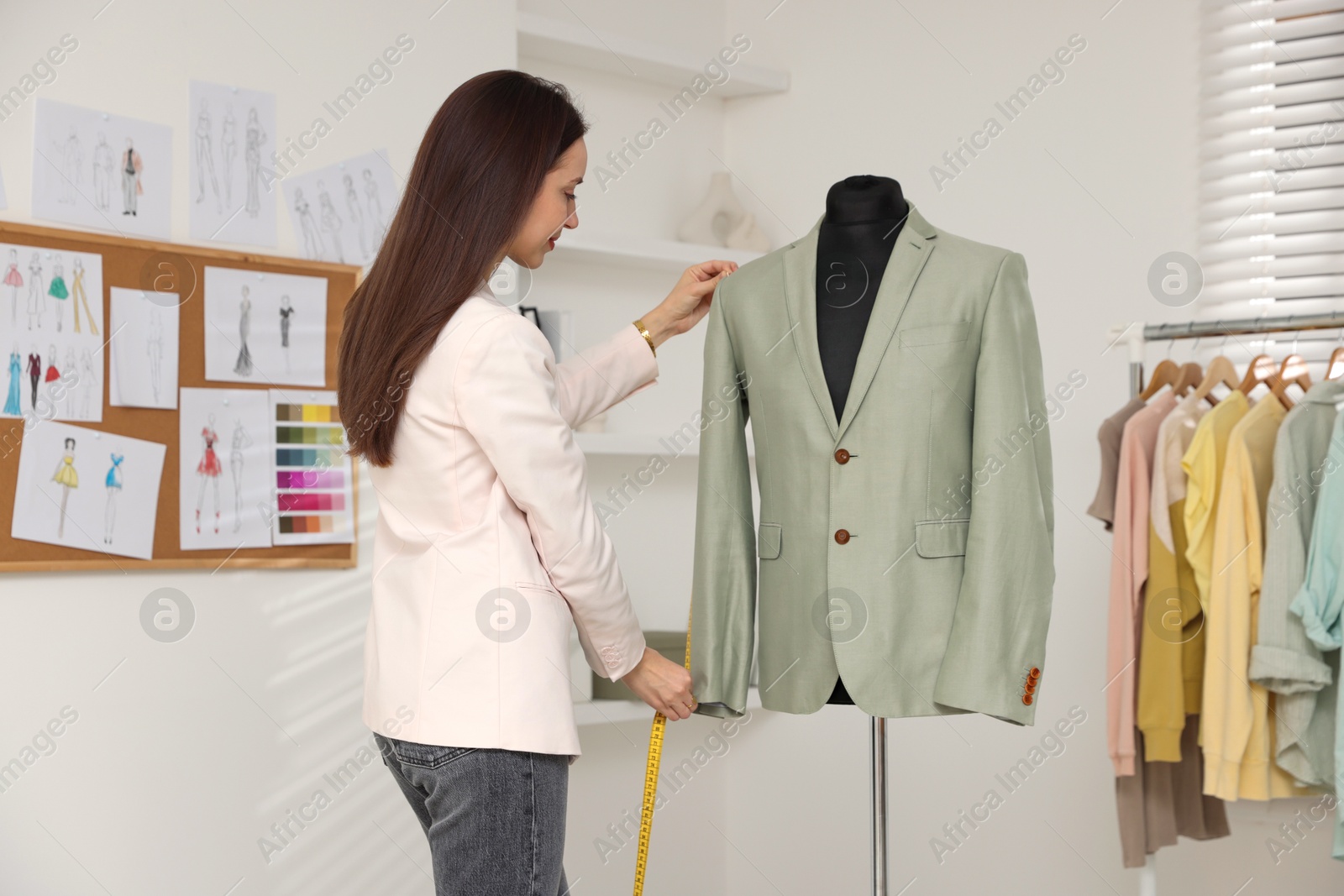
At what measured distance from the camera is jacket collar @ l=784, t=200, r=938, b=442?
5.68 ft

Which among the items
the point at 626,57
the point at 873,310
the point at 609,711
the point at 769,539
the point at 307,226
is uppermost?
the point at 626,57

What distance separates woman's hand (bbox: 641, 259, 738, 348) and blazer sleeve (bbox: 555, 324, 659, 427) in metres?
0.05

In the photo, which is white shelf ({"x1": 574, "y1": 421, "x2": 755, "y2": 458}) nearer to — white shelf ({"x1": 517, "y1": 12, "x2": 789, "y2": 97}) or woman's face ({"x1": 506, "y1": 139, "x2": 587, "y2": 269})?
white shelf ({"x1": 517, "y1": 12, "x2": 789, "y2": 97})

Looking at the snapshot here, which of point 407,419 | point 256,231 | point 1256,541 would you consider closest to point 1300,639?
point 1256,541

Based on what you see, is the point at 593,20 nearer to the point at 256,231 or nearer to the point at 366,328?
the point at 256,231

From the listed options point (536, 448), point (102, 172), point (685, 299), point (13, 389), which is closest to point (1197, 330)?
point (685, 299)

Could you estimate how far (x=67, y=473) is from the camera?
2.33 m

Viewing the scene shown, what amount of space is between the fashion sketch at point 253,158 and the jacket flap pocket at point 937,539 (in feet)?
5.45

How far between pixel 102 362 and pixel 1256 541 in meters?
2.23

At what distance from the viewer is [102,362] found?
2.38m

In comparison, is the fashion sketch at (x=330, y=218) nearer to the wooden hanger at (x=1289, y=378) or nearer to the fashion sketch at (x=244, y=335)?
the fashion sketch at (x=244, y=335)

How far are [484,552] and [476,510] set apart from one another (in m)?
0.05

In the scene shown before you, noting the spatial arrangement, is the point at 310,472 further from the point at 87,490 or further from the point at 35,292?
the point at 35,292

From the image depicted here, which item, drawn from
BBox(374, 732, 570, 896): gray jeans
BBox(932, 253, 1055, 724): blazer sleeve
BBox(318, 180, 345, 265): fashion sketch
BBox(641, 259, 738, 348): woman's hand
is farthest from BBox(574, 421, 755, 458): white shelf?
BBox(374, 732, 570, 896): gray jeans
